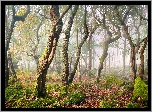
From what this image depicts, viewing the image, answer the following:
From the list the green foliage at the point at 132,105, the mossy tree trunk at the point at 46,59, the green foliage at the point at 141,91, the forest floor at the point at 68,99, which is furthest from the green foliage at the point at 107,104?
the mossy tree trunk at the point at 46,59

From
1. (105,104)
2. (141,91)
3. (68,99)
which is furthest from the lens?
(68,99)

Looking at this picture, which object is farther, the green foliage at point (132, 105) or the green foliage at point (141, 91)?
the green foliage at point (141, 91)

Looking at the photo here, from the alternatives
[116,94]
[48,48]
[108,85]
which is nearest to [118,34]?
[108,85]

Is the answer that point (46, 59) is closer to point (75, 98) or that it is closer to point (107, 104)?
point (75, 98)

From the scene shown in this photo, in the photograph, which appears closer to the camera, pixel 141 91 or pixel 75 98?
pixel 141 91

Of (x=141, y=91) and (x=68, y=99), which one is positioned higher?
(x=141, y=91)

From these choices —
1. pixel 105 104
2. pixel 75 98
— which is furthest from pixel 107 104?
pixel 75 98

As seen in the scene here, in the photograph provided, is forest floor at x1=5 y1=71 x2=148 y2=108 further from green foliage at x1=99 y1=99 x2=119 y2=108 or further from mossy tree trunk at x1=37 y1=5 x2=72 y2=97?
mossy tree trunk at x1=37 y1=5 x2=72 y2=97

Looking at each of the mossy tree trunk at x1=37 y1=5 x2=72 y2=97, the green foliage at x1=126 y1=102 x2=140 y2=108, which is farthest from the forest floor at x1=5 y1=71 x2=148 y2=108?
the mossy tree trunk at x1=37 y1=5 x2=72 y2=97

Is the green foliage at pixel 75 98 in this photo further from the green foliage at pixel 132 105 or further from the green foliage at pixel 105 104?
the green foliage at pixel 132 105

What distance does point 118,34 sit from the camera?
1986cm

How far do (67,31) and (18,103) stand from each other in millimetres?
5797

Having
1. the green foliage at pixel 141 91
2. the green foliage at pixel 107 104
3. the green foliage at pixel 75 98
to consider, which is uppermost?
the green foliage at pixel 141 91
